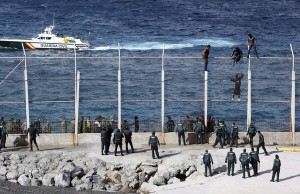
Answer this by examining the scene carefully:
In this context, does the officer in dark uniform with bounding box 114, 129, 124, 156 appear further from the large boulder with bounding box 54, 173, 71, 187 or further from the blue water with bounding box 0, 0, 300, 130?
the large boulder with bounding box 54, 173, 71, 187

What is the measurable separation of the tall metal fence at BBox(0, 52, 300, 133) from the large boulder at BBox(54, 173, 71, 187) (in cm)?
2129

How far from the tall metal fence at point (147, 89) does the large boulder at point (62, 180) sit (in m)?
21.3

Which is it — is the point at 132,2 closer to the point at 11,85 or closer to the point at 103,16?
the point at 103,16

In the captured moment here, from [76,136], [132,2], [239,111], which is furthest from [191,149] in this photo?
[132,2]

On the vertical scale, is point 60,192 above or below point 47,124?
below

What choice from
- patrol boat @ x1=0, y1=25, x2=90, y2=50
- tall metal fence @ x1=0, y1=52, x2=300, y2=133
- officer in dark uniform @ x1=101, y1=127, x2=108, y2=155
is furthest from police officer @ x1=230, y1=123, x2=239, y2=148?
patrol boat @ x1=0, y1=25, x2=90, y2=50

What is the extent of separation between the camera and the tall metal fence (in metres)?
70.0

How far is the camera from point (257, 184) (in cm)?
4256

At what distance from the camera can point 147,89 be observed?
260ft

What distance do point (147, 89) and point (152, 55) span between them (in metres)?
17.7

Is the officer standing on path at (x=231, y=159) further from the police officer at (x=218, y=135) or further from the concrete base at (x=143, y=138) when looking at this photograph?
the concrete base at (x=143, y=138)

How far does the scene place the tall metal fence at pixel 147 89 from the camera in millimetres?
70000

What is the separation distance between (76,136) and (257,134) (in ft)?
32.9

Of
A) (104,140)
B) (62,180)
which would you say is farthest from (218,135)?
(62,180)
